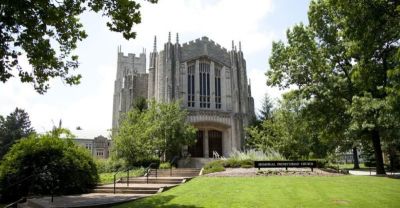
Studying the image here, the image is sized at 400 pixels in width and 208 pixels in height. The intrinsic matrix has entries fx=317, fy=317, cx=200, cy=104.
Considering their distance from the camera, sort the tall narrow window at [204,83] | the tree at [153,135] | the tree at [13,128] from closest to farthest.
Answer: the tree at [153,135] < the tall narrow window at [204,83] < the tree at [13,128]

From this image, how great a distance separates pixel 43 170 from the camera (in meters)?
12.2

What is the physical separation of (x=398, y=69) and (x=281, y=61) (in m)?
14.8

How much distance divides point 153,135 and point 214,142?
9.84 m

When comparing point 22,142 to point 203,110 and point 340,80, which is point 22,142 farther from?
point 203,110

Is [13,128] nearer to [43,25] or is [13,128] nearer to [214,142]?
[214,142]

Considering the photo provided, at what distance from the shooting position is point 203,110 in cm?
3459

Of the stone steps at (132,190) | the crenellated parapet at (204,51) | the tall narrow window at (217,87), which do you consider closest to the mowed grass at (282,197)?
the stone steps at (132,190)

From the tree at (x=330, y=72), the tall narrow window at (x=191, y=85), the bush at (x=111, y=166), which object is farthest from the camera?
the tall narrow window at (x=191, y=85)

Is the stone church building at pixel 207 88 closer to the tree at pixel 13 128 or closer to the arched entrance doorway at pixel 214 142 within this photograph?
the arched entrance doorway at pixel 214 142

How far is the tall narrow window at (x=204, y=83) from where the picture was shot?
36688mm

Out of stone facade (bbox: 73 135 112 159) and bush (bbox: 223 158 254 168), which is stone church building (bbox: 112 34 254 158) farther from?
stone facade (bbox: 73 135 112 159)

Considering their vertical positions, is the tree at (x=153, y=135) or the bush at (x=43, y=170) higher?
the tree at (x=153, y=135)

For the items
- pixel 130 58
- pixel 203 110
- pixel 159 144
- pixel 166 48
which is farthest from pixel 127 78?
pixel 130 58

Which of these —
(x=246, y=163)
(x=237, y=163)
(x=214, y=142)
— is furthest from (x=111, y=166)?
(x=214, y=142)
